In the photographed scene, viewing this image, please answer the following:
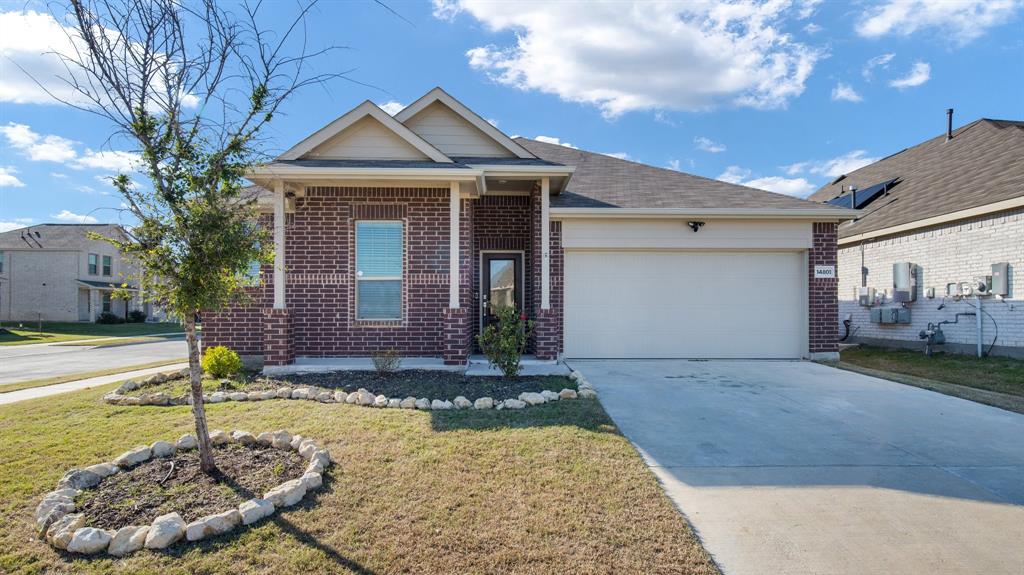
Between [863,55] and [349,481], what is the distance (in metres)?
14.4

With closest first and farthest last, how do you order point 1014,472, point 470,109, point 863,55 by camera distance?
point 1014,472
point 470,109
point 863,55

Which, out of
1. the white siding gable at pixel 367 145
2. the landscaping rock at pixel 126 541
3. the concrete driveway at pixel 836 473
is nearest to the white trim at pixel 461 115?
the white siding gable at pixel 367 145

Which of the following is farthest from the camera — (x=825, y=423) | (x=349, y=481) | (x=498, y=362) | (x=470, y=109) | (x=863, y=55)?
(x=863, y=55)

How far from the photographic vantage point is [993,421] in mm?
5496

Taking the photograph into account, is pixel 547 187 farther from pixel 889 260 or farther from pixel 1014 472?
pixel 889 260

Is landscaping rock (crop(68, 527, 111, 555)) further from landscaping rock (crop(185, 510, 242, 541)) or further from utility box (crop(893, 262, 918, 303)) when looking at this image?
utility box (crop(893, 262, 918, 303))

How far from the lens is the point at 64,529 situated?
9.73 ft

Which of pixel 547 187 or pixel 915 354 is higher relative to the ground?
pixel 547 187

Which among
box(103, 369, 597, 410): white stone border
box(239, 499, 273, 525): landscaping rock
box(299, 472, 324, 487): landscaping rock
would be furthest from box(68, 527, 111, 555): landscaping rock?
box(103, 369, 597, 410): white stone border

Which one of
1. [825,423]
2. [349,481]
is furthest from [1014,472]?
[349,481]

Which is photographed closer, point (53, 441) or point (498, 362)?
point (53, 441)

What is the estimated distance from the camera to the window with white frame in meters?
8.65

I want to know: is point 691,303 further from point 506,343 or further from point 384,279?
point 384,279

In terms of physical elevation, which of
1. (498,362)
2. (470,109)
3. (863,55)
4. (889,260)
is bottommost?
(498,362)
